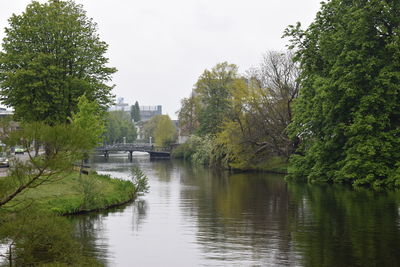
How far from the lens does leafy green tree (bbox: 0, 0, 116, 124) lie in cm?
4184

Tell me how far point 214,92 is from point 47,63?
127 ft

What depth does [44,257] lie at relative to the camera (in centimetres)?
1554

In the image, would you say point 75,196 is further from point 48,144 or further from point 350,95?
point 350,95

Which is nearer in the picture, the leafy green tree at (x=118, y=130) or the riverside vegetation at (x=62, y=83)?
the riverside vegetation at (x=62, y=83)

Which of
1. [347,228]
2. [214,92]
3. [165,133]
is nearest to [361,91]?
[347,228]

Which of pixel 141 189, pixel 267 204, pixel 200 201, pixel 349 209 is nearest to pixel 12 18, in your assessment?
pixel 141 189

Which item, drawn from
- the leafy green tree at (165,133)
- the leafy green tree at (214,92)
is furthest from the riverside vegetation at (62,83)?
the leafy green tree at (165,133)

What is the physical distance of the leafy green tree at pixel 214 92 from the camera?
77.2m

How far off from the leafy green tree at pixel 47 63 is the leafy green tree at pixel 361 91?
20414 mm

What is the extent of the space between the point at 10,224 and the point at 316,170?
32525 millimetres

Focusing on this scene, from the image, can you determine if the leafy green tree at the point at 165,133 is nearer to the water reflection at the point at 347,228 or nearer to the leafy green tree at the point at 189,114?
the leafy green tree at the point at 189,114

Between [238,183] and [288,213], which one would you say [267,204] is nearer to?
[288,213]

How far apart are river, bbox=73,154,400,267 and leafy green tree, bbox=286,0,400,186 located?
2.59 m

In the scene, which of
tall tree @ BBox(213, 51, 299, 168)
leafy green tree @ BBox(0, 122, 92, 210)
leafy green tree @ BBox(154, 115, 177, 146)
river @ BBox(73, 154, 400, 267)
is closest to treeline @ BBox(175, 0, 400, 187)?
river @ BBox(73, 154, 400, 267)
